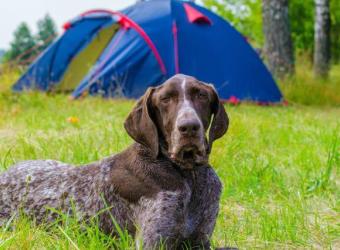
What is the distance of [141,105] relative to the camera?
→ 353 cm

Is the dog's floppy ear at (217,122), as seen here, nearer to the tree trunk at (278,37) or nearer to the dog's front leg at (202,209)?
the dog's front leg at (202,209)

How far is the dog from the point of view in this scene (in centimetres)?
332

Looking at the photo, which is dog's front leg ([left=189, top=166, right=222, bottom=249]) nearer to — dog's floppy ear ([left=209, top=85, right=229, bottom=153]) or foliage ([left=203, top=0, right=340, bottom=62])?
dog's floppy ear ([left=209, top=85, right=229, bottom=153])

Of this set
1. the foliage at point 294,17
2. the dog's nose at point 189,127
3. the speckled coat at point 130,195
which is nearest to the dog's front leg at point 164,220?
the speckled coat at point 130,195

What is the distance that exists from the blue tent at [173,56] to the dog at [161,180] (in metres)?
6.55

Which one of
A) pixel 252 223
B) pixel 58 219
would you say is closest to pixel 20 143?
pixel 58 219

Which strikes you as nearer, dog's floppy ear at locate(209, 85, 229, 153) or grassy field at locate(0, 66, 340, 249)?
dog's floppy ear at locate(209, 85, 229, 153)

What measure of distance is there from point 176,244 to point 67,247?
2.03 feet

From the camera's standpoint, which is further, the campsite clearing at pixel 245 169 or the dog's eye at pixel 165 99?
the campsite clearing at pixel 245 169

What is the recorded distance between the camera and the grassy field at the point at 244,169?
3759mm

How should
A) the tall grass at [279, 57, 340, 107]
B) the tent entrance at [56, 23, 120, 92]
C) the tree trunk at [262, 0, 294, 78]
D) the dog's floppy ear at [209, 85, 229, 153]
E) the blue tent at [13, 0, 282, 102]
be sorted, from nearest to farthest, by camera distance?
the dog's floppy ear at [209, 85, 229, 153]
the blue tent at [13, 0, 282, 102]
the tall grass at [279, 57, 340, 107]
the tent entrance at [56, 23, 120, 92]
the tree trunk at [262, 0, 294, 78]

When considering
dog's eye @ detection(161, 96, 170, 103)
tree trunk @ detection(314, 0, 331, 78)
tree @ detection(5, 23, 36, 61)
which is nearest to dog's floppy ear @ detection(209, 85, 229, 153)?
dog's eye @ detection(161, 96, 170, 103)

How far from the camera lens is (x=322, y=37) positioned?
51.8 ft

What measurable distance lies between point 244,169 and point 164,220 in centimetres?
216
